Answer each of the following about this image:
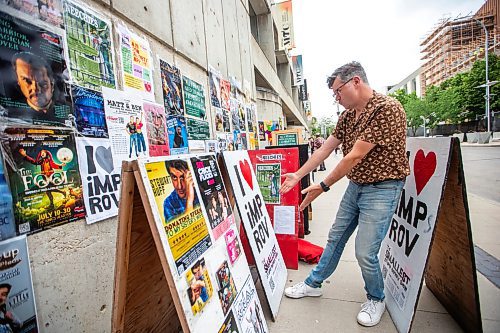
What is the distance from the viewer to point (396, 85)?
11644 cm

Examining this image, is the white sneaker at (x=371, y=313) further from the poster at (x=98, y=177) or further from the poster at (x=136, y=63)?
the poster at (x=136, y=63)

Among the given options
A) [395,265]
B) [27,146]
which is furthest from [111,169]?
[395,265]

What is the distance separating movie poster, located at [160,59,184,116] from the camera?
2629mm

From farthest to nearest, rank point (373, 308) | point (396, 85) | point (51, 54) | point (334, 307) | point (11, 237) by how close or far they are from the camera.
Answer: point (396, 85), point (334, 307), point (373, 308), point (51, 54), point (11, 237)

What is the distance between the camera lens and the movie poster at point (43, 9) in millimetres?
1348

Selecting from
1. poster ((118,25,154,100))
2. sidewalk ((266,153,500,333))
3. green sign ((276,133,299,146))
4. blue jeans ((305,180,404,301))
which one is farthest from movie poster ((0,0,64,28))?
green sign ((276,133,299,146))

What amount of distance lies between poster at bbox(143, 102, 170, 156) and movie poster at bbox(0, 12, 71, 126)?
2.44ft

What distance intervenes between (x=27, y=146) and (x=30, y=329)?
0.88m

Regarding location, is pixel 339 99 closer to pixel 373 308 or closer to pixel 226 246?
pixel 226 246

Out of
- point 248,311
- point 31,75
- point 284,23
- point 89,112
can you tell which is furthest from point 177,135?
point 284,23

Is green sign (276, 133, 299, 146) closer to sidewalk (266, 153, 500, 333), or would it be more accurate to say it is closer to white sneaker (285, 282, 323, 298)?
sidewalk (266, 153, 500, 333)

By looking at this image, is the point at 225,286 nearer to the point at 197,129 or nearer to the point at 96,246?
the point at 96,246

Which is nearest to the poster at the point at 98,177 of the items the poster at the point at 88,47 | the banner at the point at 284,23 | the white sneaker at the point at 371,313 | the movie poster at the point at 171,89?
the poster at the point at 88,47

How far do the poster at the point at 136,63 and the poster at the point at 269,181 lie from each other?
154 cm
